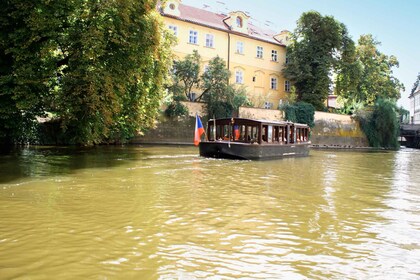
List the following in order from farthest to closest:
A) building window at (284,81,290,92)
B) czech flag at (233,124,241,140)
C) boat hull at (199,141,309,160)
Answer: building window at (284,81,290,92) → czech flag at (233,124,241,140) → boat hull at (199,141,309,160)

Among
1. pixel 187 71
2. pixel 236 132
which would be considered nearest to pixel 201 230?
pixel 236 132


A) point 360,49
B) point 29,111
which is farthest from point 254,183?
point 360,49

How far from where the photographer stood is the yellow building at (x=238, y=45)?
137 feet

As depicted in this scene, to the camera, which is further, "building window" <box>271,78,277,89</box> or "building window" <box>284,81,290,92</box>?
"building window" <box>284,81,290,92</box>

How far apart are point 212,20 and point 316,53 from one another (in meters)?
13.0

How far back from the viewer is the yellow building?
41750mm

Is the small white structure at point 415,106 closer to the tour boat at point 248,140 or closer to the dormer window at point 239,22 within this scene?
the dormer window at point 239,22

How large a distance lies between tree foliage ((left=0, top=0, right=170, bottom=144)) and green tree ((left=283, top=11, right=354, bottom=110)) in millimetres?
31459

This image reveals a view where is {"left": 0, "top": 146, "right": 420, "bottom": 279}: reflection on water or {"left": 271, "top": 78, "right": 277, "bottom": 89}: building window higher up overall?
{"left": 271, "top": 78, "right": 277, "bottom": 89}: building window

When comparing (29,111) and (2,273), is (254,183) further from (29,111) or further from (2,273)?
(29,111)

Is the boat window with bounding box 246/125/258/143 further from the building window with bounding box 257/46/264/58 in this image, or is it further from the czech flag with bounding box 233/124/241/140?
the building window with bounding box 257/46/264/58

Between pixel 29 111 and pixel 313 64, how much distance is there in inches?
1441

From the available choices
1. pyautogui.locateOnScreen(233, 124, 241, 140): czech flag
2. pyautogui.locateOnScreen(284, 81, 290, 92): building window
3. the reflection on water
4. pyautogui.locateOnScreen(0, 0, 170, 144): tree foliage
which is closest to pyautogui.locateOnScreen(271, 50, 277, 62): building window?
pyautogui.locateOnScreen(284, 81, 290, 92): building window

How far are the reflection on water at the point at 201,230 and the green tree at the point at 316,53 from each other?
117 feet
